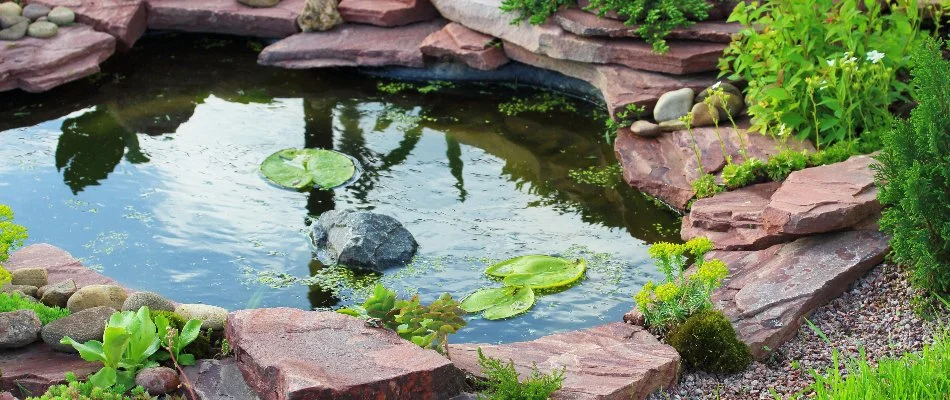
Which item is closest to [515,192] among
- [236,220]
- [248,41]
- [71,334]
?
[236,220]

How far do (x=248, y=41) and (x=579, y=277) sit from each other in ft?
19.4

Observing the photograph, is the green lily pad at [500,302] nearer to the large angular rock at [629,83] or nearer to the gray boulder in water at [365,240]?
the gray boulder in water at [365,240]

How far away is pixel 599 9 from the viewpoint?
936cm

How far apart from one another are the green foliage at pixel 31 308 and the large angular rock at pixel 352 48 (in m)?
5.43

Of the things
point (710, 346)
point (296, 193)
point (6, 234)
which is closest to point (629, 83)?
point (296, 193)

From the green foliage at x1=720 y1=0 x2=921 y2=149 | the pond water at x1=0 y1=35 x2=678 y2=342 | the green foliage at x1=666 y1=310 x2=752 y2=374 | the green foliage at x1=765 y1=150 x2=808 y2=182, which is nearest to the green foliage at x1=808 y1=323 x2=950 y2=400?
the green foliage at x1=666 y1=310 x2=752 y2=374

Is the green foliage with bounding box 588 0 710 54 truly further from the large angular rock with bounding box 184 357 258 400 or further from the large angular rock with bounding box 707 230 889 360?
the large angular rock with bounding box 184 357 258 400

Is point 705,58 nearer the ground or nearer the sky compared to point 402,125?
nearer the sky

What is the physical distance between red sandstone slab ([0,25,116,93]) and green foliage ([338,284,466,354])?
5.89 metres

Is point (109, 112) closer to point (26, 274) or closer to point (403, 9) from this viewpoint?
point (403, 9)

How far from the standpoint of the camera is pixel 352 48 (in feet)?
34.8

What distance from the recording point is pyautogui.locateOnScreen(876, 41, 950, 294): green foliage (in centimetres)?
559

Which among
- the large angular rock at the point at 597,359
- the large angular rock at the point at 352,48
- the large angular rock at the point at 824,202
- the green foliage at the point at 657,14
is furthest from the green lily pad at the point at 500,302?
the large angular rock at the point at 352,48

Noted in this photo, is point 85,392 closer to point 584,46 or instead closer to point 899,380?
point 899,380
